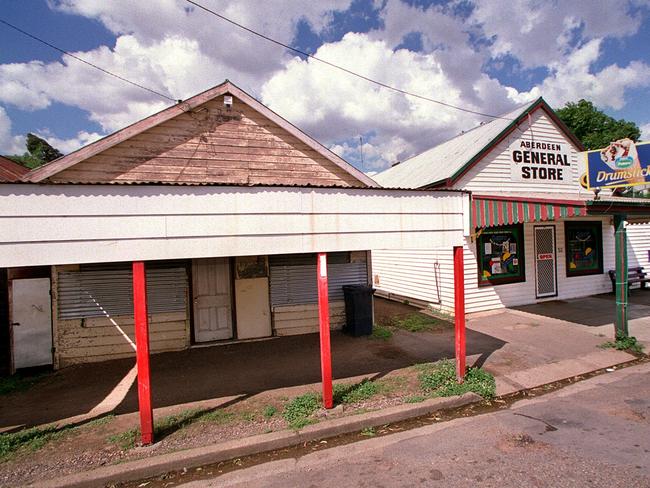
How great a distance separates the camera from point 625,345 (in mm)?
6895

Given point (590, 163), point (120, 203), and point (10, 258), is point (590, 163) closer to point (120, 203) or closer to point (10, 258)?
point (120, 203)

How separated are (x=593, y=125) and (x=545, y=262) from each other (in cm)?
3165

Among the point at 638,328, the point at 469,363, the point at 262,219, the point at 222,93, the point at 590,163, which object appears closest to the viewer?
the point at 262,219

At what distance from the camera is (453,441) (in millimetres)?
4047

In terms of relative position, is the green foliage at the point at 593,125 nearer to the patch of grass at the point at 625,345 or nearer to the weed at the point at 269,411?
the patch of grass at the point at 625,345

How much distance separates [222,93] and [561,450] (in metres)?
8.18

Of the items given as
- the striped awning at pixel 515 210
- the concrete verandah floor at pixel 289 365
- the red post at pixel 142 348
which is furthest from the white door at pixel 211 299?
the striped awning at pixel 515 210

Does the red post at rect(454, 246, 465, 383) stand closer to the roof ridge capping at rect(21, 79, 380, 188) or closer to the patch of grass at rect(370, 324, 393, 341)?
the roof ridge capping at rect(21, 79, 380, 188)

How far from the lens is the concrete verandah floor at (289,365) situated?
17.6 ft

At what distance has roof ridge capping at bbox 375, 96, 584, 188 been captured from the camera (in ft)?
33.6

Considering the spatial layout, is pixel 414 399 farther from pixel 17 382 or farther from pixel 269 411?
pixel 17 382

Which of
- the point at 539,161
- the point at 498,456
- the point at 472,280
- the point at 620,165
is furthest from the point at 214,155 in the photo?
the point at 620,165

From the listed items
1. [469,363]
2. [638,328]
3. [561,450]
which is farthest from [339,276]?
[638,328]

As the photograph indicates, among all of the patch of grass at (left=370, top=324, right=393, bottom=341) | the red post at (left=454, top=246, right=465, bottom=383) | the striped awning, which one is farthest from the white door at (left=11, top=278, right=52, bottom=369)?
the striped awning
